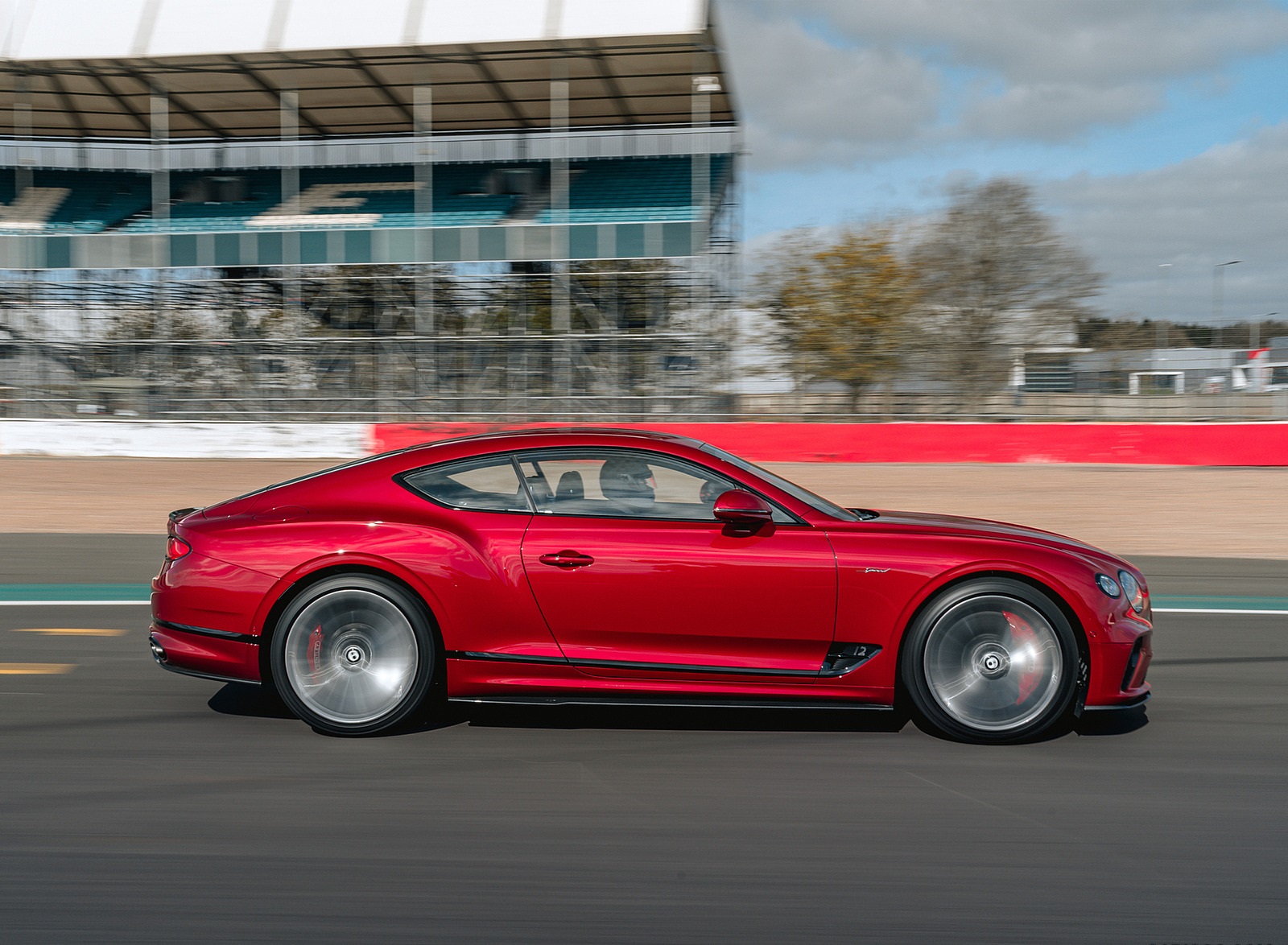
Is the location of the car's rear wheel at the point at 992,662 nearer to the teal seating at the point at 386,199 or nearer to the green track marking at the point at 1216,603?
the green track marking at the point at 1216,603

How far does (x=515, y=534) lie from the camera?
15.6 feet

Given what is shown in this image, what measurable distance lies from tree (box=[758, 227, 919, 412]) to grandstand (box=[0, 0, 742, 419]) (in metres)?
1.77

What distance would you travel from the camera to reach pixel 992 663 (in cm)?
471

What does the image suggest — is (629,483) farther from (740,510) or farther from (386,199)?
(386,199)

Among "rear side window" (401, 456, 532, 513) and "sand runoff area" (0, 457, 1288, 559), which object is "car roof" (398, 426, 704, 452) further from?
"sand runoff area" (0, 457, 1288, 559)

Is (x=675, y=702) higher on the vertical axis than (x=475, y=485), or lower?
lower

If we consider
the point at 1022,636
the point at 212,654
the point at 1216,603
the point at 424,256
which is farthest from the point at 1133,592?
the point at 424,256

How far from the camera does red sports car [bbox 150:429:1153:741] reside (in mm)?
4648

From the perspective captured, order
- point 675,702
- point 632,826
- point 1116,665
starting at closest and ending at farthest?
point 632,826 < point 1116,665 < point 675,702

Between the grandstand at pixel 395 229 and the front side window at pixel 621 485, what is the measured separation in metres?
21.8

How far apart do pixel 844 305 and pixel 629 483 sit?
25723 mm

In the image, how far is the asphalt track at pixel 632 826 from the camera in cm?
321

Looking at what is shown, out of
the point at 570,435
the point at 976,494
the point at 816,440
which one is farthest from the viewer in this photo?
the point at 816,440

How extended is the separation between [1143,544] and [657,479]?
27.3ft
